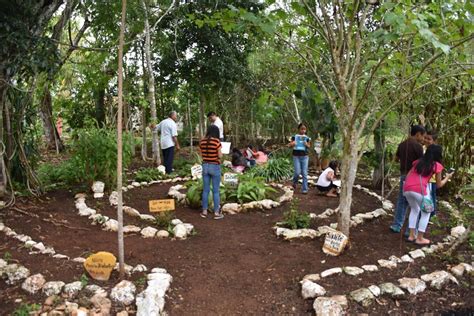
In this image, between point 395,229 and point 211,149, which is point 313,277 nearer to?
point 395,229

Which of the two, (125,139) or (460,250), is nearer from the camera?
(460,250)

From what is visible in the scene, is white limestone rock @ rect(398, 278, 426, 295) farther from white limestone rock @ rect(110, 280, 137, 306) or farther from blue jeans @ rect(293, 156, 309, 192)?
→ blue jeans @ rect(293, 156, 309, 192)

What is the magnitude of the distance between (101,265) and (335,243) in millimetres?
2241

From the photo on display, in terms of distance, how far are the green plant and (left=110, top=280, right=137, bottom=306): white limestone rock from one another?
21.2 inches

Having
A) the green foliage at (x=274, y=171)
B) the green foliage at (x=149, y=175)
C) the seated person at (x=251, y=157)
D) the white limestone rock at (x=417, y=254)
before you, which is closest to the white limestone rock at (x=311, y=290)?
the white limestone rock at (x=417, y=254)

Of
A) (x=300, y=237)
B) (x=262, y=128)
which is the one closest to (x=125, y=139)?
(x=300, y=237)

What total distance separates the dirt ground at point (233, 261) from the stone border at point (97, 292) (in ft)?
0.27

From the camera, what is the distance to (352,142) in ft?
13.3

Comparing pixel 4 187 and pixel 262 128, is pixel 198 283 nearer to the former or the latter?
pixel 4 187

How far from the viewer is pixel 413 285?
3.42 metres

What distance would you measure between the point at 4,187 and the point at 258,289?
13.3 ft

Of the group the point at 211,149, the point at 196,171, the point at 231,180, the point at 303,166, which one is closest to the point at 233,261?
the point at 211,149

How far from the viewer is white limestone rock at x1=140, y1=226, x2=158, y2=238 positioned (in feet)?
15.0

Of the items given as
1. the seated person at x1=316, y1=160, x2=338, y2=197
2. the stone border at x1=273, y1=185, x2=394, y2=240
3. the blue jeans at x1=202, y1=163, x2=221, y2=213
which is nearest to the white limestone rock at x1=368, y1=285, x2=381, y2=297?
the stone border at x1=273, y1=185, x2=394, y2=240
